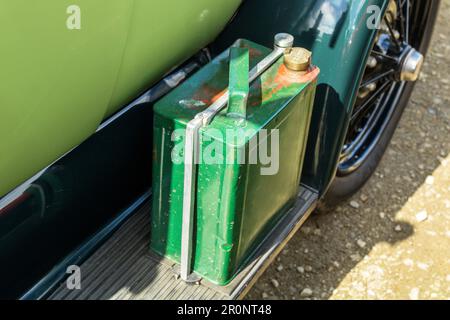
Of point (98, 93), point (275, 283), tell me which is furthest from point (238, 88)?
point (275, 283)

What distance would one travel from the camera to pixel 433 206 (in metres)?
2.46

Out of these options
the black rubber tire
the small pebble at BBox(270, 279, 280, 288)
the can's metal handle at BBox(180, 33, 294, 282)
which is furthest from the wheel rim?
the can's metal handle at BBox(180, 33, 294, 282)

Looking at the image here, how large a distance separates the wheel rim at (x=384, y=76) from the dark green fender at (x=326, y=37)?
319 millimetres

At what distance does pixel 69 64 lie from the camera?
1146 mm

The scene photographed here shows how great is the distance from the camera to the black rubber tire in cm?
222

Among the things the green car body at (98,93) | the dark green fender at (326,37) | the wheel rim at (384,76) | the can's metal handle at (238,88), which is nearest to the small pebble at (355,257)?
the wheel rim at (384,76)

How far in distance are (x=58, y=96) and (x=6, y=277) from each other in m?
0.43

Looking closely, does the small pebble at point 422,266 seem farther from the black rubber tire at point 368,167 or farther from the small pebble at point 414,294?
the black rubber tire at point 368,167

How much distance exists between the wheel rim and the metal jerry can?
Answer: 58cm

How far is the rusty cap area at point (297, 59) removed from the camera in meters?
1.50

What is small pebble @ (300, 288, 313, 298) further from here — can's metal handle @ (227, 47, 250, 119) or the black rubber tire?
can's metal handle @ (227, 47, 250, 119)

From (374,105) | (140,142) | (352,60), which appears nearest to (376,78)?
(374,105)
